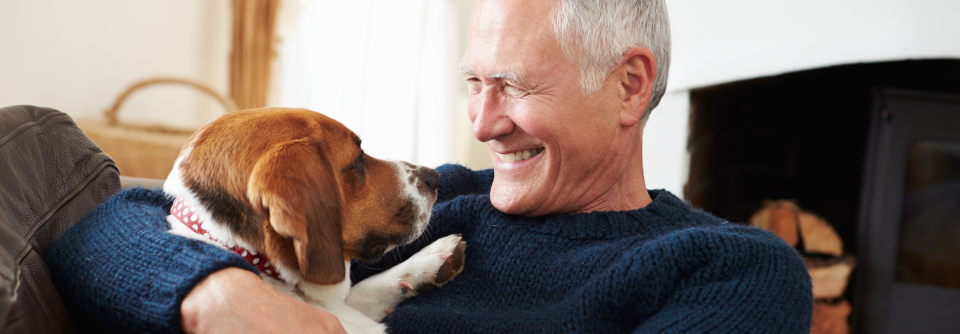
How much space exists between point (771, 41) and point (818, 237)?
0.87 meters

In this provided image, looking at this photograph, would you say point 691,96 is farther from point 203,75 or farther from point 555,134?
point 203,75

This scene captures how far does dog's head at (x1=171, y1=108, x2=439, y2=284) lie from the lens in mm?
963

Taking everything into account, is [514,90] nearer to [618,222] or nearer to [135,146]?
[618,222]

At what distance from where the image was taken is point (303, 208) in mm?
→ 968

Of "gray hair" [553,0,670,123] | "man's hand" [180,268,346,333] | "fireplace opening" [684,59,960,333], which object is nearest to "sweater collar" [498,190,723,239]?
Answer: "gray hair" [553,0,670,123]

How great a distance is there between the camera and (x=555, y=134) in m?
1.25

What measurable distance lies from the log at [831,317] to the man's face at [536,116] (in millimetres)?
1748

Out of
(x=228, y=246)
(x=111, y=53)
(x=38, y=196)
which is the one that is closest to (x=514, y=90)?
(x=228, y=246)

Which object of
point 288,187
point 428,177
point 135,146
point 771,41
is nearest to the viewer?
point 288,187

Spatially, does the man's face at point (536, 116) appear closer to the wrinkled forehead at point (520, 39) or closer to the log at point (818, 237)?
the wrinkled forehead at point (520, 39)

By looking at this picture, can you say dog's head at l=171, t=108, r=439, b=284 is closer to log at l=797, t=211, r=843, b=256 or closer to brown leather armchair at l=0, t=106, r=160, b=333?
brown leather armchair at l=0, t=106, r=160, b=333

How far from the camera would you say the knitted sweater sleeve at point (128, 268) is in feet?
2.85

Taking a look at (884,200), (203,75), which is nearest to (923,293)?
(884,200)

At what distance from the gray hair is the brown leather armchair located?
0.94 meters
